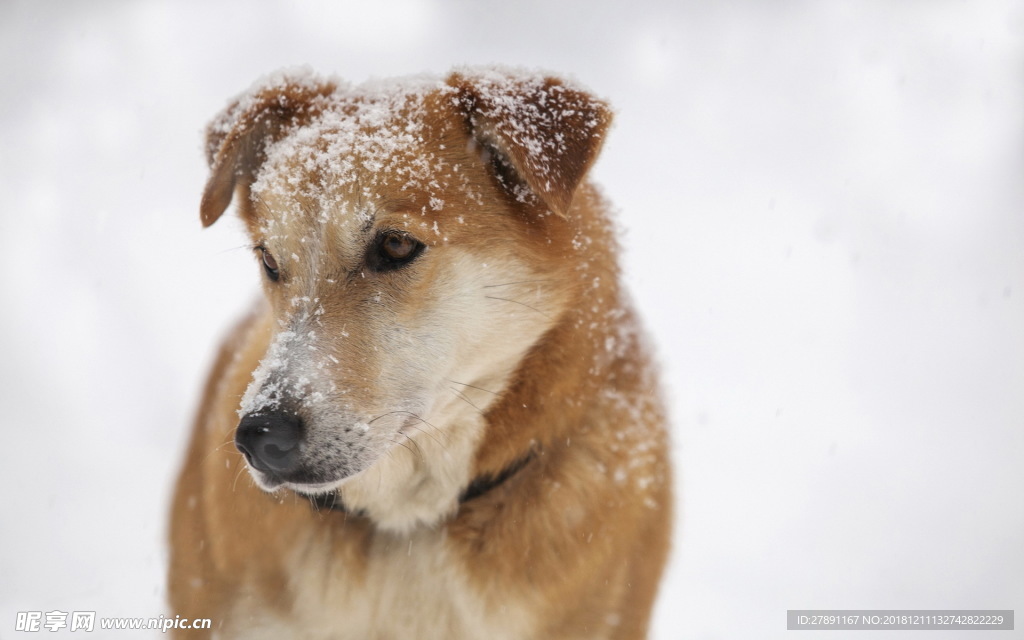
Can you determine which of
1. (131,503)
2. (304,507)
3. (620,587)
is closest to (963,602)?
(620,587)

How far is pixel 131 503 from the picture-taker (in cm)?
429

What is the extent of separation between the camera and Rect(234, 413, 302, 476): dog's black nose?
76.6 inches

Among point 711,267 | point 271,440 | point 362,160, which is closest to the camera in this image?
point 271,440

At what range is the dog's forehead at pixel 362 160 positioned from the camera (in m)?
2.19

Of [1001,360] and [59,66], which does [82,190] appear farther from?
[1001,360]

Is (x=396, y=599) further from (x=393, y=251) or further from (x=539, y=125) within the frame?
(x=539, y=125)

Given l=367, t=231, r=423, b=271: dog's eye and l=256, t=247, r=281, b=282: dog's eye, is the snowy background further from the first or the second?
l=367, t=231, r=423, b=271: dog's eye

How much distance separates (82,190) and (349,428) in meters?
5.74

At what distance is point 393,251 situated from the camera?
222cm

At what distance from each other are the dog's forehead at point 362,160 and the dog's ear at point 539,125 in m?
0.11

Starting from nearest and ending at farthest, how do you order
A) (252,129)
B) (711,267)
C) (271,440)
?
(271,440), (252,129), (711,267)

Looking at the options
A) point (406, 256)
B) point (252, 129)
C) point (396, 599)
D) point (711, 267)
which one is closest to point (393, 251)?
point (406, 256)

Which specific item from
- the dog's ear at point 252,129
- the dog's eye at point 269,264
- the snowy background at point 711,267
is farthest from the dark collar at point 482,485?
the dog's ear at point 252,129

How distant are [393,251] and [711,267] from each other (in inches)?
188
